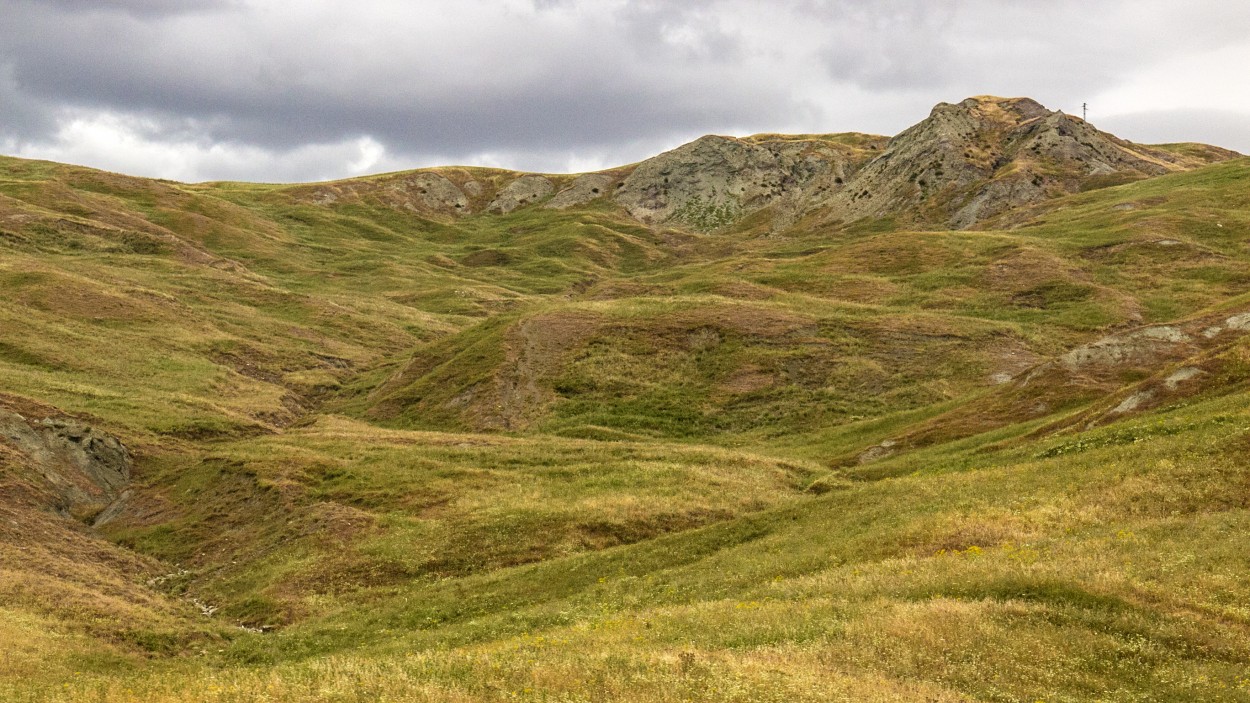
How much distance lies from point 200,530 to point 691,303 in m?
55.6

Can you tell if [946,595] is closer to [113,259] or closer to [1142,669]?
[1142,669]

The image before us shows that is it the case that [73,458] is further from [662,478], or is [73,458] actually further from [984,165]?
[984,165]

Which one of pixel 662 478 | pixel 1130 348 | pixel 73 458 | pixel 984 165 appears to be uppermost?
pixel 984 165

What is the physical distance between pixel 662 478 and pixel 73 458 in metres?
36.1

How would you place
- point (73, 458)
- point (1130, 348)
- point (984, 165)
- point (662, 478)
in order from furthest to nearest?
point (984, 165) → point (1130, 348) → point (73, 458) → point (662, 478)

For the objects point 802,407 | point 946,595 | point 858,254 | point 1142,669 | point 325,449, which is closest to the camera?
point 1142,669

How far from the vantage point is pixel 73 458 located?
164 feet

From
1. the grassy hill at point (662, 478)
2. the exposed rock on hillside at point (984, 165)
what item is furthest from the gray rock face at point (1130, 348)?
the exposed rock on hillside at point (984, 165)

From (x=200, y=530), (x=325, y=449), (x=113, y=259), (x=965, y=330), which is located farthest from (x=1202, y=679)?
(x=113, y=259)

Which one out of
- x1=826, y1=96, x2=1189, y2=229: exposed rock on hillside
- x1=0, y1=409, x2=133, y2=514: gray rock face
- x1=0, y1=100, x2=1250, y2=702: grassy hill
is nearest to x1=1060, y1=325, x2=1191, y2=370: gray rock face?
x1=0, y1=100, x2=1250, y2=702: grassy hill

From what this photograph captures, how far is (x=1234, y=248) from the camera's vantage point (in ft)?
307

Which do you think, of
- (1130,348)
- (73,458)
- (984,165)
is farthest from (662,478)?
(984,165)

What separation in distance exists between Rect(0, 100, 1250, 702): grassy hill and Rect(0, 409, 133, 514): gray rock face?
329 mm

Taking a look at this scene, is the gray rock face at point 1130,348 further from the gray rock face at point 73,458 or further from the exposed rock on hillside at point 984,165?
the exposed rock on hillside at point 984,165
